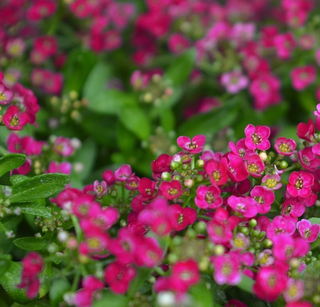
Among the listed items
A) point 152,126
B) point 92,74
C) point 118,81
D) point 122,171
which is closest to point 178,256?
point 122,171

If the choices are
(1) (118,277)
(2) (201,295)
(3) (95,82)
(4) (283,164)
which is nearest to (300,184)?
(4) (283,164)

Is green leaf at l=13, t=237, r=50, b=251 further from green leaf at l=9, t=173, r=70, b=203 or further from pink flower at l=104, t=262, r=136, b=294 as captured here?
pink flower at l=104, t=262, r=136, b=294

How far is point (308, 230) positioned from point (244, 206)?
20 centimetres

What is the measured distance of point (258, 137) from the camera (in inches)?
51.5

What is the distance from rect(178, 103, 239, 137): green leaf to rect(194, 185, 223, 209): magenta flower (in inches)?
27.5

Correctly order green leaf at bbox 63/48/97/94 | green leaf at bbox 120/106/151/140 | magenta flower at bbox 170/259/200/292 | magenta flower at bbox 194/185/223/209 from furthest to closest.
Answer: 1. green leaf at bbox 63/48/97/94
2. green leaf at bbox 120/106/151/140
3. magenta flower at bbox 194/185/223/209
4. magenta flower at bbox 170/259/200/292

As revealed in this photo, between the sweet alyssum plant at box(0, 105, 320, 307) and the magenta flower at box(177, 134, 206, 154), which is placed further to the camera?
the magenta flower at box(177, 134, 206, 154)

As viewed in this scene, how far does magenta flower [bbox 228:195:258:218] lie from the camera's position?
119 centimetres

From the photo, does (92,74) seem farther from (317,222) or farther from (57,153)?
(317,222)

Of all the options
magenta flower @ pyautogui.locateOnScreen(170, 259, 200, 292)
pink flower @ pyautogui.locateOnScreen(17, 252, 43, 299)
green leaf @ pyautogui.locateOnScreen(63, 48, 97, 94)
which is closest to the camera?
magenta flower @ pyautogui.locateOnScreen(170, 259, 200, 292)

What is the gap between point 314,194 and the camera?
4.31 feet

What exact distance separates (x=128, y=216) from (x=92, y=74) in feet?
3.04

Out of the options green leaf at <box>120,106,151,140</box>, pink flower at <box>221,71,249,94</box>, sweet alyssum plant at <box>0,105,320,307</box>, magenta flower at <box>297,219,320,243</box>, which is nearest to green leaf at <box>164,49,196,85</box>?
pink flower at <box>221,71,249,94</box>

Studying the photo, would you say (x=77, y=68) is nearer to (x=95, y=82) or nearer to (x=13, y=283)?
(x=95, y=82)
